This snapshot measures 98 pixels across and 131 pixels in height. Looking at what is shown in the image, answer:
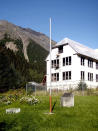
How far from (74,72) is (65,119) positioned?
25.5 m

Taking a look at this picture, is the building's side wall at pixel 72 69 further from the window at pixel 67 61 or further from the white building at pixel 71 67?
the window at pixel 67 61

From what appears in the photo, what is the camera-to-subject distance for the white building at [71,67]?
34347 millimetres

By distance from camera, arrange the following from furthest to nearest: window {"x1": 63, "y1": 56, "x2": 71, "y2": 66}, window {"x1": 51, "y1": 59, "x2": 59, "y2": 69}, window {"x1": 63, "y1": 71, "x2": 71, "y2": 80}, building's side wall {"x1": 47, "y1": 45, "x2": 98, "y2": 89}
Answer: window {"x1": 51, "y1": 59, "x2": 59, "y2": 69}
window {"x1": 63, "y1": 56, "x2": 71, "y2": 66}
window {"x1": 63, "y1": 71, "x2": 71, "y2": 80}
building's side wall {"x1": 47, "y1": 45, "x2": 98, "y2": 89}

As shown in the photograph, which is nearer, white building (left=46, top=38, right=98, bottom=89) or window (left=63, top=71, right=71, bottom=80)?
white building (left=46, top=38, right=98, bottom=89)

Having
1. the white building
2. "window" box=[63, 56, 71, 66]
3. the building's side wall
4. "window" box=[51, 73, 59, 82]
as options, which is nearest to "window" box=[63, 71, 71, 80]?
the white building

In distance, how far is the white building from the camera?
34347 millimetres

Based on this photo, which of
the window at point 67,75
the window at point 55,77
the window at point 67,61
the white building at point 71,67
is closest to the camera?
the white building at point 71,67

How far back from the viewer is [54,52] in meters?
39.6

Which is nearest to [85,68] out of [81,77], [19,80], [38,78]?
[81,77]

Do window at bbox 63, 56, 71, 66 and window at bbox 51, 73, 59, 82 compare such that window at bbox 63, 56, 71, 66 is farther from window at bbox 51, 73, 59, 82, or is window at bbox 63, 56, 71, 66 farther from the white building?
window at bbox 51, 73, 59, 82

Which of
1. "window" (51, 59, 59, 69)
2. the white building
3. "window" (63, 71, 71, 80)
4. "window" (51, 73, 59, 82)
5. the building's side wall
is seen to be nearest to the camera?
the building's side wall

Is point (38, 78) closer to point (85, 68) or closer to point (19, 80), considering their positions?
point (19, 80)

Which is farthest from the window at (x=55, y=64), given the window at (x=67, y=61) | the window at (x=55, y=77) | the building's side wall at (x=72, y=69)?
the window at (x=67, y=61)

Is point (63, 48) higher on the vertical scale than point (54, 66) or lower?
higher
